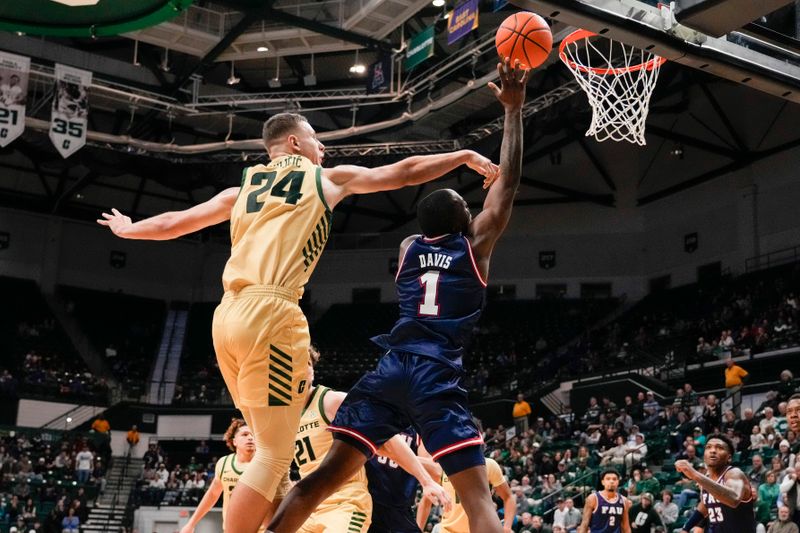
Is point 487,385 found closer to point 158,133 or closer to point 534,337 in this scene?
point 534,337

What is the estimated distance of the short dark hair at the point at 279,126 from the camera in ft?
16.9

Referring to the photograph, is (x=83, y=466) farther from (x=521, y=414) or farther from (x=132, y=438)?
(x=521, y=414)

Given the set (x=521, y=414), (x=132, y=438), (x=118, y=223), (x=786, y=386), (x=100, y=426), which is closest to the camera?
(x=118, y=223)

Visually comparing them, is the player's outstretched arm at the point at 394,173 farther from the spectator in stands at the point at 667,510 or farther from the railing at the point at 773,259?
the railing at the point at 773,259

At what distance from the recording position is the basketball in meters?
5.95

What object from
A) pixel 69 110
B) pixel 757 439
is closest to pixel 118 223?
pixel 757 439

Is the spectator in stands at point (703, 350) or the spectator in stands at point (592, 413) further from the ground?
the spectator in stands at point (703, 350)

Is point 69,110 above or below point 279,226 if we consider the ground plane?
above

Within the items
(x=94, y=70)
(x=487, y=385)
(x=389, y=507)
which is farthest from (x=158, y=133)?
(x=389, y=507)

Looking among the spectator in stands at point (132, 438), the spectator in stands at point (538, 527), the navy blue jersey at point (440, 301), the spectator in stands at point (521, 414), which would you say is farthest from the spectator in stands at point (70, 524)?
the navy blue jersey at point (440, 301)

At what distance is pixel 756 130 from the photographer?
29516 millimetres

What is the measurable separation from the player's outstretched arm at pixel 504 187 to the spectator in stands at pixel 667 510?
1103 centimetres

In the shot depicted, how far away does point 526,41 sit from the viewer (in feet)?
19.8

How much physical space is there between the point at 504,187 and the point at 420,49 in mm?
16809
